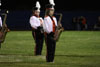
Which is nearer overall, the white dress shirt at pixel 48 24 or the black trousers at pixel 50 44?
the white dress shirt at pixel 48 24

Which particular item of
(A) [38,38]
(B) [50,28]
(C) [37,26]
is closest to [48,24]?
(B) [50,28]

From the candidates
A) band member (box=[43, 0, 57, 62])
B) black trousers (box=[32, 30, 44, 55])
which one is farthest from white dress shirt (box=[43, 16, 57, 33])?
black trousers (box=[32, 30, 44, 55])

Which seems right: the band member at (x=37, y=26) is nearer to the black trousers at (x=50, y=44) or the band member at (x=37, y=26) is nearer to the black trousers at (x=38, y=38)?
the black trousers at (x=38, y=38)

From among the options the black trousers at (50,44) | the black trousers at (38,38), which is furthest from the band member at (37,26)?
the black trousers at (50,44)

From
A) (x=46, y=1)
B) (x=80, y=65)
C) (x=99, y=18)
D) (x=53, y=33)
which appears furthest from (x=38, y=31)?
(x=46, y=1)

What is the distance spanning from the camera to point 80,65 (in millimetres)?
11055

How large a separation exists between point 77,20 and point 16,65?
25.9 meters

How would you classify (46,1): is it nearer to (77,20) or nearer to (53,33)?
(77,20)

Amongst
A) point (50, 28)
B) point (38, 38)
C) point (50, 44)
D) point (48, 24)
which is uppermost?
point (48, 24)

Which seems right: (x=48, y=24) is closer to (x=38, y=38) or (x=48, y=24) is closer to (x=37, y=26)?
(x=37, y=26)

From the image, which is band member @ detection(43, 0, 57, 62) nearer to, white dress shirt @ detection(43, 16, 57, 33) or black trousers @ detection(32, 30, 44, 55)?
white dress shirt @ detection(43, 16, 57, 33)

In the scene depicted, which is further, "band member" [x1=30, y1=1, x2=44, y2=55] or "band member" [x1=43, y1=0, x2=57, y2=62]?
"band member" [x1=30, y1=1, x2=44, y2=55]

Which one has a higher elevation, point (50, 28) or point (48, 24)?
point (48, 24)

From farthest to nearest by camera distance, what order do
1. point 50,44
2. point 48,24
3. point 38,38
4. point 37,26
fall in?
point 38,38
point 37,26
point 50,44
point 48,24
